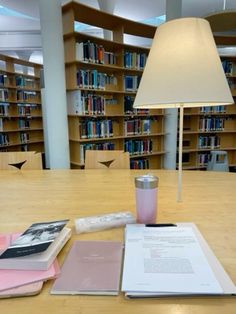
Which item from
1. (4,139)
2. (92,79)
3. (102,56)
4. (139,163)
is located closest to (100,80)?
(92,79)

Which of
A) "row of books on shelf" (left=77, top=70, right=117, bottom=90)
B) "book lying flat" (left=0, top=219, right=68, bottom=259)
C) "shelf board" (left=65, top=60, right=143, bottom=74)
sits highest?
"shelf board" (left=65, top=60, right=143, bottom=74)

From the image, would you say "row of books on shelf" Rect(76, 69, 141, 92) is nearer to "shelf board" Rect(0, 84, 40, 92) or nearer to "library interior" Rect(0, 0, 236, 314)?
"library interior" Rect(0, 0, 236, 314)

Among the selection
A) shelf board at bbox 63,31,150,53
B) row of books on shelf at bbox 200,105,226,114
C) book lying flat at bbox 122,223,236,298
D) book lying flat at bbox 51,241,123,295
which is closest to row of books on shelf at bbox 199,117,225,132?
row of books on shelf at bbox 200,105,226,114

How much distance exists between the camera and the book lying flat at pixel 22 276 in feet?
1.78

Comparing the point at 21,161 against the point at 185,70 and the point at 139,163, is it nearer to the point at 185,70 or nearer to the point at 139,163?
the point at 185,70

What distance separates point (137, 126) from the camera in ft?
12.3

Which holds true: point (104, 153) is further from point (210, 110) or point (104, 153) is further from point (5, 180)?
point (210, 110)

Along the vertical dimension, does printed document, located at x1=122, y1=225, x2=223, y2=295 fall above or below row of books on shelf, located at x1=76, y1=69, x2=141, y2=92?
below

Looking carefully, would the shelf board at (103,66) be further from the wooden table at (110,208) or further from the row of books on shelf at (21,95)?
the row of books on shelf at (21,95)

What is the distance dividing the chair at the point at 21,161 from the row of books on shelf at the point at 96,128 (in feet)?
4.06

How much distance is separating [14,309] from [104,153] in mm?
1498

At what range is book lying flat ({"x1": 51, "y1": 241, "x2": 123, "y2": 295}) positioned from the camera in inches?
20.9

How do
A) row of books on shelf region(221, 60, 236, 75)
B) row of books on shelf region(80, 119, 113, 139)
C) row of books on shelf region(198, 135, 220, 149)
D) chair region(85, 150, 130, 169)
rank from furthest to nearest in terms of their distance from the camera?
row of books on shelf region(198, 135, 220, 149) → row of books on shelf region(221, 60, 236, 75) → row of books on shelf region(80, 119, 113, 139) → chair region(85, 150, 130, 169)

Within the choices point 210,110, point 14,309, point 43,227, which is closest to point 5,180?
point 43,227
